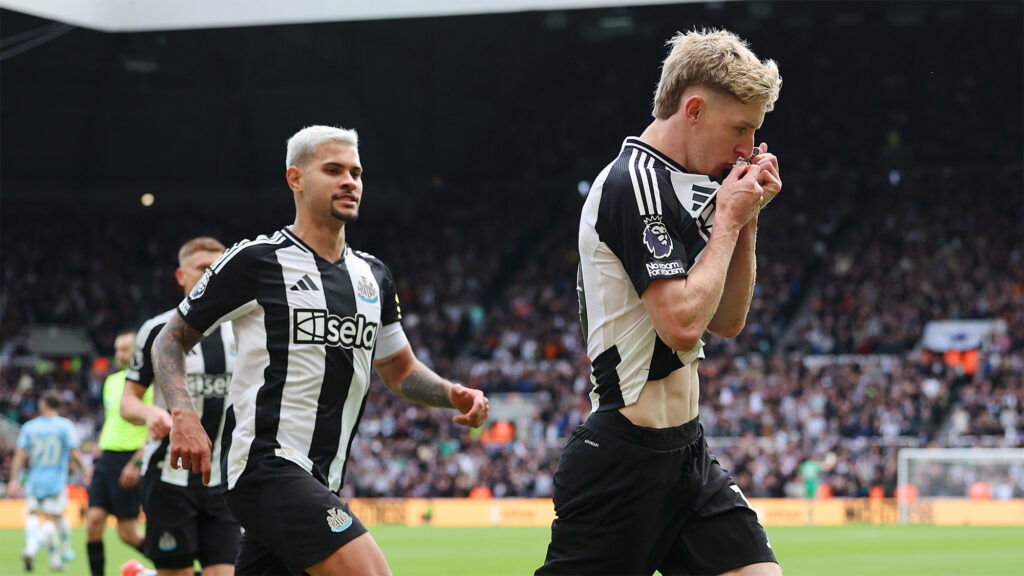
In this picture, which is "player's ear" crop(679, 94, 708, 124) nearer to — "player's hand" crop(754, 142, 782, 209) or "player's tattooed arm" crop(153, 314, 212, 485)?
"player's hand" crop(754, 142, 782, 209)

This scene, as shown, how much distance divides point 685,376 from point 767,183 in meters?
0.63

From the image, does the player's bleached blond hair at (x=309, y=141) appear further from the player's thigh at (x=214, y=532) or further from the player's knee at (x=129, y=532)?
the player's knee at (x=129, y=532)

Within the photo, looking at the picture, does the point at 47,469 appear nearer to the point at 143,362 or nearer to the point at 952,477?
the point at 143,362

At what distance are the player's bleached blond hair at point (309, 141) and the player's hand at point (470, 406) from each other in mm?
1098

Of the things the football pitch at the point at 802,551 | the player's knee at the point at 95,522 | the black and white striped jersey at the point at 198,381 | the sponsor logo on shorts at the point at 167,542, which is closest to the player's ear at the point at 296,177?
the black and white striped jersey at the point at 198,381

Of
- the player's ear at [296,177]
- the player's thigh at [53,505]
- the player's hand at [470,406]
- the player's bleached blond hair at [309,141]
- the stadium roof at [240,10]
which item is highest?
the stadium roof at [240,10]

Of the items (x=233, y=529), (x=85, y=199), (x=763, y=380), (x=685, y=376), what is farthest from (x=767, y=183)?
(x=85, y=199)

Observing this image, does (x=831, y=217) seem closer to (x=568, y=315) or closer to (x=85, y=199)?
(x=568, y=315)

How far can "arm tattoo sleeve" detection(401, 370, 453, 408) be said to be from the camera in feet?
18.7

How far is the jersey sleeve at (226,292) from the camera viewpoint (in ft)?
17.3

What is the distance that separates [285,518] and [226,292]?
37.0 inches

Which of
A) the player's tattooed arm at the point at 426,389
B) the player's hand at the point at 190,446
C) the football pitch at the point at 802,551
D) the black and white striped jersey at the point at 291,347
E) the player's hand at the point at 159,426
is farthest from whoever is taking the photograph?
the football pitch at the point at 802,551

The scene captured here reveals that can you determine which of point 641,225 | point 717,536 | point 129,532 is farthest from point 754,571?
point 129,532

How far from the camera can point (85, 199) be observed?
41.7 m
